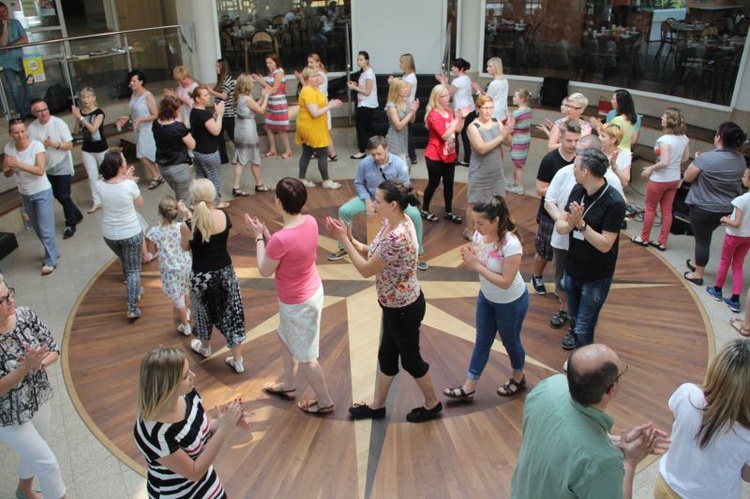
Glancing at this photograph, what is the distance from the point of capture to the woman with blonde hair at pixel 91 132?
6965 millimetres

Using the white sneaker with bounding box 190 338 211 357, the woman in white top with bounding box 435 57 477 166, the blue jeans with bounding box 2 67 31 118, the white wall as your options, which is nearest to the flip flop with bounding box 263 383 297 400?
the white sneaker with bounding box 190 338 211 357

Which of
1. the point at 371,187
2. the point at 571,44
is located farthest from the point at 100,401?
the point at 571,44

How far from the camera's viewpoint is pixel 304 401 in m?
4.17

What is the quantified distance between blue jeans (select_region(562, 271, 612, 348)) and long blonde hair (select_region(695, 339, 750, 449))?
1820mm

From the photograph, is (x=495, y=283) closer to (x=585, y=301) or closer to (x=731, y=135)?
(x=585, y=301)

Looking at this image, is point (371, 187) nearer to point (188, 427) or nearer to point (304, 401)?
point (304, 401)

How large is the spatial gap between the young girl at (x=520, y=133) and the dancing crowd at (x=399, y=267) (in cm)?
3

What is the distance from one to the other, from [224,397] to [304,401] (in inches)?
23.8

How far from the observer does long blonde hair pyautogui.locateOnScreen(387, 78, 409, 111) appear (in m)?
7.12

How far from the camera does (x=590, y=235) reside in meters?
3.94

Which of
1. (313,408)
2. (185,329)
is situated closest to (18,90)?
(185,329)

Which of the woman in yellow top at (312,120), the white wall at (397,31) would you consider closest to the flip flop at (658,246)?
the woman in yellow top at (312,120)

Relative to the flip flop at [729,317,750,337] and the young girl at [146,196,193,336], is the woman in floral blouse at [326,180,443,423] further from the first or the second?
the flip flop at [729,317,750,337]

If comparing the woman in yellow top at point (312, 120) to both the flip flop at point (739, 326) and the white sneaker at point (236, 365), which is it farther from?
the flip flop at point (739, 326)
